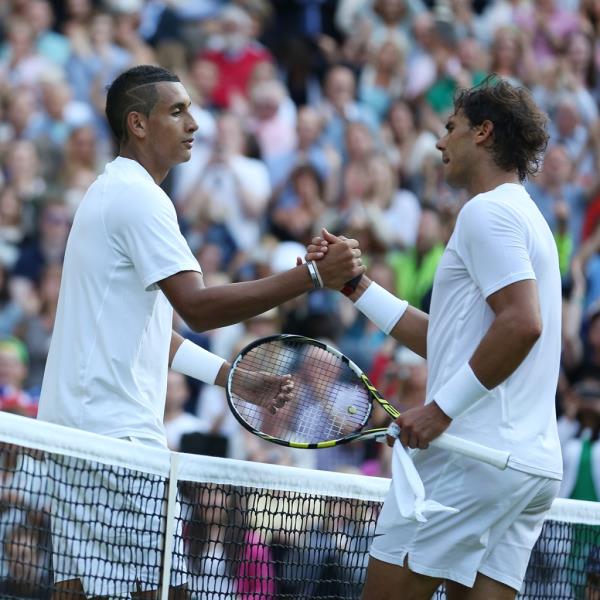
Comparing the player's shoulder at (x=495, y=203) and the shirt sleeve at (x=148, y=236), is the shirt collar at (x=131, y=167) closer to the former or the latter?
the shirt sleeve at (x=148, y=236)

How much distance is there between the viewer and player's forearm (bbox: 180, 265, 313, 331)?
439 cm

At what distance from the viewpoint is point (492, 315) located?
430cm

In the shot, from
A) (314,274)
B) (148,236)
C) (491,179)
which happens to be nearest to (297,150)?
(314,274)

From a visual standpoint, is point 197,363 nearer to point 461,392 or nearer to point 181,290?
point 181,290

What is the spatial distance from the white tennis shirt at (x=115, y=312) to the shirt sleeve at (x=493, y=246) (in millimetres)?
899

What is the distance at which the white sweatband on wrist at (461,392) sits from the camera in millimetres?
4141

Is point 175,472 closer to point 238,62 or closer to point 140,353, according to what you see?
point 140,353

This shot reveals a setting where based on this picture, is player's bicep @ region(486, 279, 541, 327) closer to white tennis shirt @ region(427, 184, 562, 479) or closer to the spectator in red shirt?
white tennis shirt @ region(427, 184, 562, 479)

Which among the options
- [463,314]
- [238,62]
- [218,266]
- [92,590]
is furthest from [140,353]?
[238,62]

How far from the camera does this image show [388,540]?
14.3 feet

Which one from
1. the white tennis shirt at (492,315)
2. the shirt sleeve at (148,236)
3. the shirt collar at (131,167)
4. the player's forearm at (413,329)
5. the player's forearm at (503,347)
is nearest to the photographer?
the player's forearm at (503,347)

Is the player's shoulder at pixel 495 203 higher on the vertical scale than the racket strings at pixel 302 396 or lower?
higher

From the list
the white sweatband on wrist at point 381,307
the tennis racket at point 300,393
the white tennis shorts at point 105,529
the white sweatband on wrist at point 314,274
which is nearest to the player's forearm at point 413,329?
the white sweatband on wrist at point 381,307

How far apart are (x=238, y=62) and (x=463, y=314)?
8.82m
